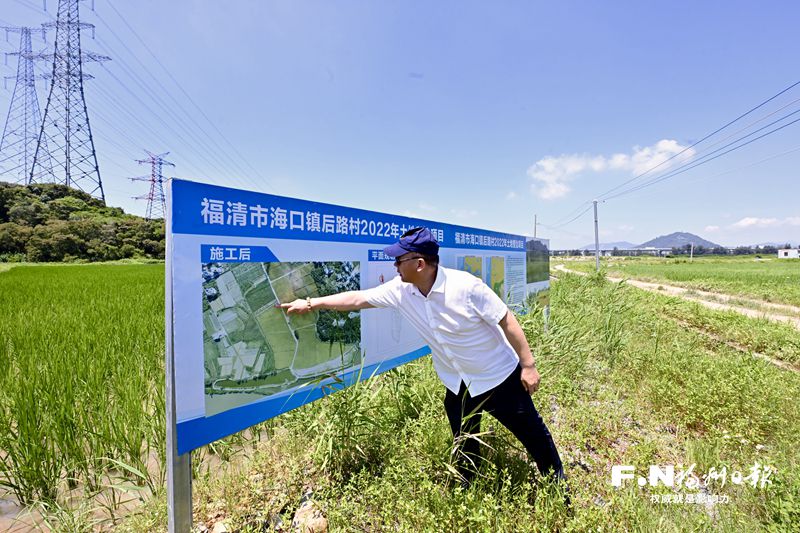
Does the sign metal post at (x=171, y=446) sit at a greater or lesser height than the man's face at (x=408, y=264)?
lesser

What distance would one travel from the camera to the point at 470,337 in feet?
6.06

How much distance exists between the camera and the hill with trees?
87.6 ft

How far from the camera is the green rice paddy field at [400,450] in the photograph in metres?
1.76

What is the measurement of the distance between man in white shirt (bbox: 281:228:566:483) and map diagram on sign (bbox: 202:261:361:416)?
12cm

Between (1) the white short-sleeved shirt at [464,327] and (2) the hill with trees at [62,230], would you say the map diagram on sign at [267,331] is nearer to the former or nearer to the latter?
(1) the white short-sleeved shirt at [464,327]

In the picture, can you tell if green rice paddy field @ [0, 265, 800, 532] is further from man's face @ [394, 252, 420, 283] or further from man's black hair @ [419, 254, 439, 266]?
man's black hair @ [419, 254, 439, 266]

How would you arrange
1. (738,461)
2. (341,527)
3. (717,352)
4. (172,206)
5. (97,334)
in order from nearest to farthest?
(172,206)
(341,527)
(738,461)
(97,334)
(717,352)

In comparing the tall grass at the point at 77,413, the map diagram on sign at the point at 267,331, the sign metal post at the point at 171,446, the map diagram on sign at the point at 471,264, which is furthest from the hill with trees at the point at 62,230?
the sign metal post at the point at 171,446

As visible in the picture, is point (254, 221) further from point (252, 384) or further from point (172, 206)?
point (252, 384)

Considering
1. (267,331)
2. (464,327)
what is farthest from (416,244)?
(267,331)

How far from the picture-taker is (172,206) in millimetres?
1438

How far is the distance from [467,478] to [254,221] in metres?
1.93

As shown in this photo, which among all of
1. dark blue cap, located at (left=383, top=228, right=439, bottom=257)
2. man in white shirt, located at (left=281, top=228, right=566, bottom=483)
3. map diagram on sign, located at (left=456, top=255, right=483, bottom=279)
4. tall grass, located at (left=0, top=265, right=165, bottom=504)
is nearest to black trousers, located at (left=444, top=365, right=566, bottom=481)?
man in white shirt, located at (left=281, top=228, right=566, bottom=483)

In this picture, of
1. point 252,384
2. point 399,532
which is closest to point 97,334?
point 252,384
